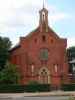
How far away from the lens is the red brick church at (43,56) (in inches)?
3568

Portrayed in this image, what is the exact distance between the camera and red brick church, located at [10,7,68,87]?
297 ft

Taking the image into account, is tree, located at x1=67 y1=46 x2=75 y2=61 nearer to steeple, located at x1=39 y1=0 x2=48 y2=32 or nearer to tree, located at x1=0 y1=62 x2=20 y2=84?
steeple, located at x1=39 y1=0 x2=48 y2=32

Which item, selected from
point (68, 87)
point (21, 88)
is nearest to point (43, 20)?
point (68, 87)

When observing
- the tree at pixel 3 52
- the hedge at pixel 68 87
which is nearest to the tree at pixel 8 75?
the tree at pixel 3 52

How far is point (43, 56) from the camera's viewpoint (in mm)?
90750

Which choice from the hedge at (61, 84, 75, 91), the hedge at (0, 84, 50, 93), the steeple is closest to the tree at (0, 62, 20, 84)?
the hedge at (0, 84, 50, 93)

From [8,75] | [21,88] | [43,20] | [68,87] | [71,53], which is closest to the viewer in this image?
[21,88]

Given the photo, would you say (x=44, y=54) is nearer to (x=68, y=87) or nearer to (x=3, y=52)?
(x=3, y=52)

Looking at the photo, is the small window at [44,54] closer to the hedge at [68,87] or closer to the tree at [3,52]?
the tree at [3,52]

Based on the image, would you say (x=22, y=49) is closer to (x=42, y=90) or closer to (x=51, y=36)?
(x=51, y=36)

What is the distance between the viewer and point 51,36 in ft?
302

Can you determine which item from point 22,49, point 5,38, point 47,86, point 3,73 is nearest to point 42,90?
point 47,86

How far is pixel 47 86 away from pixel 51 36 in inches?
564

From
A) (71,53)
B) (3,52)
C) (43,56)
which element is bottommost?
(43,56)
